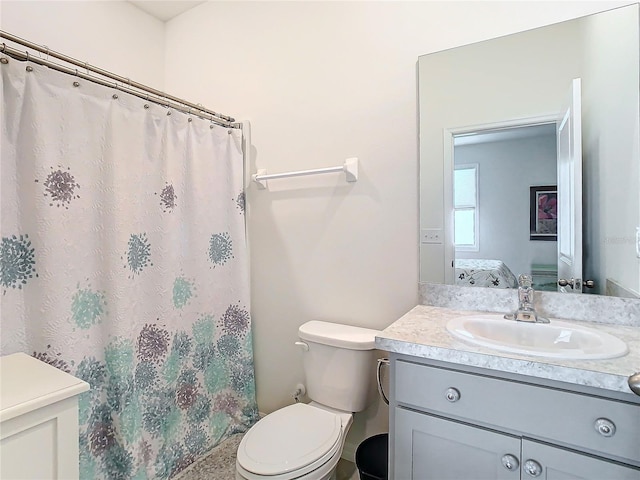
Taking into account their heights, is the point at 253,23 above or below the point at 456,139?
above

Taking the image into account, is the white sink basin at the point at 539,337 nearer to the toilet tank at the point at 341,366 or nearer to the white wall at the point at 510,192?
the white wall at the point at 510,192

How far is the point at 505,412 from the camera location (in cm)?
95

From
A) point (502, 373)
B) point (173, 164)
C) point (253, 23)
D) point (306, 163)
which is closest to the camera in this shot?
point (502, 373)

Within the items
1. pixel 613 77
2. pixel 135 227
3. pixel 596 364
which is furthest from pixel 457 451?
pixel 135 227

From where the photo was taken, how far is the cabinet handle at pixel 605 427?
2.74 ft

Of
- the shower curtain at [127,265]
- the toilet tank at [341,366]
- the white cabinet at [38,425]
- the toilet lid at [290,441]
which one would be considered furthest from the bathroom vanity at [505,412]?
the shower curtain at [127,265]

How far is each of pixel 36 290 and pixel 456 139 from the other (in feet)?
5.60

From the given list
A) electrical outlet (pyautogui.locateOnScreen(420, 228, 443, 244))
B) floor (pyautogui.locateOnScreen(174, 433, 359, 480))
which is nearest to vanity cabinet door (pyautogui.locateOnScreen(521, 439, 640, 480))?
electrical outlet (pyautogui.locateOnScreen(420, 228, 443, 244))

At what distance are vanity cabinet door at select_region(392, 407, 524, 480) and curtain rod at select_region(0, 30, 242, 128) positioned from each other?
164 centimetres

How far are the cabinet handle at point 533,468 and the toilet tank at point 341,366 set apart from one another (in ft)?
2.25

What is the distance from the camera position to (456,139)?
151 centimetres

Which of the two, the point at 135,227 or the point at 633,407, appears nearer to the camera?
the point at 633,407

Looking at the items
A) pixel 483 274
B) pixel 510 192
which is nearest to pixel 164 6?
pixel 510 192

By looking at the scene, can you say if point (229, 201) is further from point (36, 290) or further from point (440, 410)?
point (440, 410)
